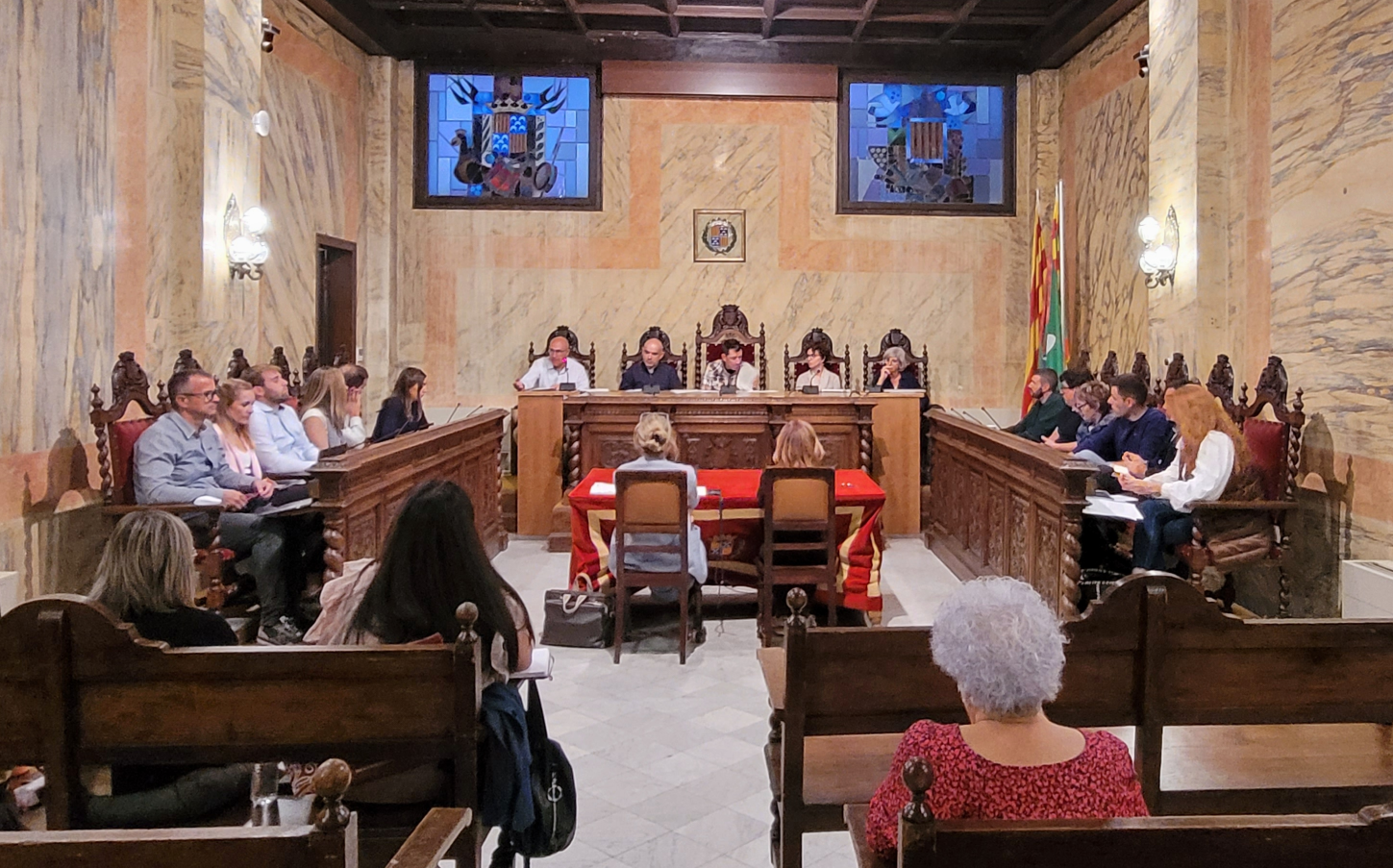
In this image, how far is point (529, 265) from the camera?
11.5 metres

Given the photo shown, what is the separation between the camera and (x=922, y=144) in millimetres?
11586

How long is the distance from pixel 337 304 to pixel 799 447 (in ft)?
21.8

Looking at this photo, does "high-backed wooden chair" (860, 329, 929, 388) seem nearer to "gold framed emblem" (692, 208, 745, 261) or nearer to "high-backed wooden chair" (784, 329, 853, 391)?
"high-backed wooden chair" (784, 329, 853, 391)

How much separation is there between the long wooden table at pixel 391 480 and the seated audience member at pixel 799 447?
64.8 inches

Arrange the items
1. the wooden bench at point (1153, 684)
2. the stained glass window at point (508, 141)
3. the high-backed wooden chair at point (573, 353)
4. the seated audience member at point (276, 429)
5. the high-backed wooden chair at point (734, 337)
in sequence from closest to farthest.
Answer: the wooden bench at point (1153, 684) → the seated audience member at point (276, 429) → the high-backed wooden chair at point (573, 353) → the high-backed wooden chair at point (734, 337) → the stained glass window at point (508, 141)

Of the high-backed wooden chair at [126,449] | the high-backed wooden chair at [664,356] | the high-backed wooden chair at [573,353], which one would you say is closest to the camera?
the high-backed wooden chair at [126,449]

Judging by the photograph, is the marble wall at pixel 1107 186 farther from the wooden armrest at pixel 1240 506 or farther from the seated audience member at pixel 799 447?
the seated audience member at pixel 799 447

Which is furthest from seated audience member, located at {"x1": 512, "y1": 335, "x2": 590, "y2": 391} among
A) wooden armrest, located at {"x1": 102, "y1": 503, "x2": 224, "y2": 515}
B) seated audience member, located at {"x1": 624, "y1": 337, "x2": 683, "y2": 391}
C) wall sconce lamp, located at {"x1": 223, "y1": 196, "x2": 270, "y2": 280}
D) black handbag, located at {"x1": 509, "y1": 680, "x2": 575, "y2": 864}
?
black handbag, located at {"x1": 509, "y1": 680, "x2": 575, "y2": 864}

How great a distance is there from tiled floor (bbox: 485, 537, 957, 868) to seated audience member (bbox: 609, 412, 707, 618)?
43cm

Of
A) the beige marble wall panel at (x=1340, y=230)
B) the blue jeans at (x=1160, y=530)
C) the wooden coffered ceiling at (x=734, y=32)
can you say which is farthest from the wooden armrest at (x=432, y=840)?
the wooden coffered ceiling at (x=734, y=32)

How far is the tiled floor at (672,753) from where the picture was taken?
3322 mm

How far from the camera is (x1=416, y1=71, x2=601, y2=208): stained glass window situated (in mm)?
11383

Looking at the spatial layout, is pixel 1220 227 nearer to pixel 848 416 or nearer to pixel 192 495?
pixel 848 416

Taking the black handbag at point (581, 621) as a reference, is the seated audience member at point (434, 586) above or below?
above
